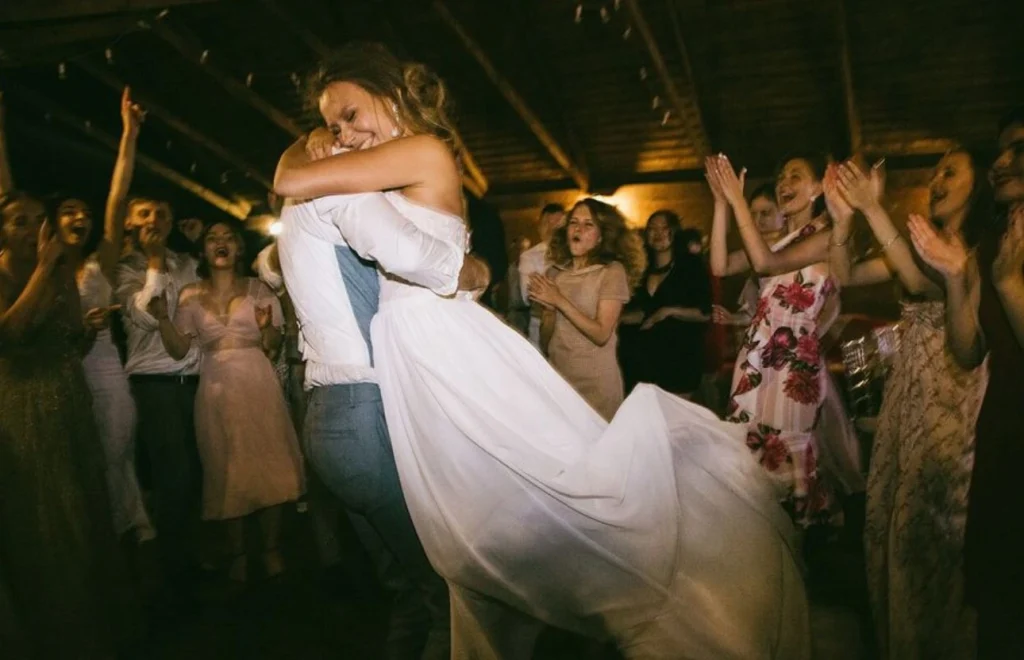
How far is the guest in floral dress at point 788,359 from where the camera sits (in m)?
3.03

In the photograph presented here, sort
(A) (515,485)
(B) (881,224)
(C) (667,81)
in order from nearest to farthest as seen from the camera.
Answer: (A) (515,485), (B) (881,224), (C) (667,81)

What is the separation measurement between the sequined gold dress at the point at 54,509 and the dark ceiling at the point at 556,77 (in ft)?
13.4

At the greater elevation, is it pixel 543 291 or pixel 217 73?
pixel 217 73

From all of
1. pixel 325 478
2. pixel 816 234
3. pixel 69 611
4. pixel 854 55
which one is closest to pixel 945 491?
pixel 816 234

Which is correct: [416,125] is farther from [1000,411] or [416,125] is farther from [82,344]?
[82,344]

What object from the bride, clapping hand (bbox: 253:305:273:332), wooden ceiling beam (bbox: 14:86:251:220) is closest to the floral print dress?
the bride

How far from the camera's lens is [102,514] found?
3.00 m

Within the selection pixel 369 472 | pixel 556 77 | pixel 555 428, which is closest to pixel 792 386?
pixel 555 428

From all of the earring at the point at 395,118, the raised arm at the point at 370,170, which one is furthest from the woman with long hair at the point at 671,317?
the raised arm at the point at 370,170

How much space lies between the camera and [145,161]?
36.2 feet

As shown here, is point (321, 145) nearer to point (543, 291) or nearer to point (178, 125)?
point (543, 291)

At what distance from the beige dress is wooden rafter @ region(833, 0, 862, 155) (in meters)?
5.19

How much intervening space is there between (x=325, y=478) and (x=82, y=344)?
2.32 meters

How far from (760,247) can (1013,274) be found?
47.0 inches
